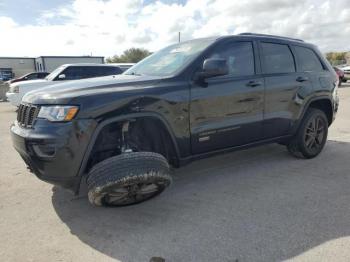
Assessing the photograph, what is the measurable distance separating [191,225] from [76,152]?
126 cm

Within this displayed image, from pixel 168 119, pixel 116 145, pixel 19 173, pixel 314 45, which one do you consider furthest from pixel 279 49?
pixel 19 173

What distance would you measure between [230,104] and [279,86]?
971 mm

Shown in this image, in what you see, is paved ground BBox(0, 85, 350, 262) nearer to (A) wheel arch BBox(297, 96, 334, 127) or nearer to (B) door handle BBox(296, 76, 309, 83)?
(A) wheel arch BBox(297, 96, 334, 127)

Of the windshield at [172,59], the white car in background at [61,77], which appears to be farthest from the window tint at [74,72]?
the windshield at [172,59]

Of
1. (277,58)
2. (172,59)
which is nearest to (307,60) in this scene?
(277,58)

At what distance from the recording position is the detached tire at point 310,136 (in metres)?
5.04

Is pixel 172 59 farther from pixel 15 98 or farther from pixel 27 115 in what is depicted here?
pixel 15 98

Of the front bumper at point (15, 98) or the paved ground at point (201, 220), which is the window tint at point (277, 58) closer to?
the paved ground at point (201, 220)

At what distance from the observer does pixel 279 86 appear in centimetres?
452

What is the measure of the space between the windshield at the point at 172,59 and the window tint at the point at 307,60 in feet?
5.51

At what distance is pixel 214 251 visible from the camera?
2754 mm

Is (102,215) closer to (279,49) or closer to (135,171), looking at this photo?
(135,171)

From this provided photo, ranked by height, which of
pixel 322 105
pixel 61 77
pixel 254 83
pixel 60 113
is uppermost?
pixel 254 83

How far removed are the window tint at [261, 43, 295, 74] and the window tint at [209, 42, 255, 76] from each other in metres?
0.26
